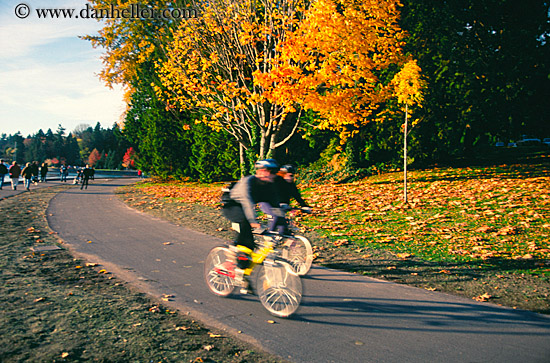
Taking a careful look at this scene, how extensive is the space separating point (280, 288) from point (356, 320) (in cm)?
98

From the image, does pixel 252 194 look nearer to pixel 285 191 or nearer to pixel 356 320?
pixel 285 191

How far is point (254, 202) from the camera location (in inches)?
208

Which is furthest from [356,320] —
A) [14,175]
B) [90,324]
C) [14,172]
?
[14,172]

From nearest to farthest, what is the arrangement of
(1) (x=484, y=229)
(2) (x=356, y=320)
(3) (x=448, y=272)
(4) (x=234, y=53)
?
(2) (x=356, y=320) < (3) (x=448, y=272) < (1) (x=484, y=229) < (4) (x=234, y=53)

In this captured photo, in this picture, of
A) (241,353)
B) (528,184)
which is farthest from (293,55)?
(241,353)

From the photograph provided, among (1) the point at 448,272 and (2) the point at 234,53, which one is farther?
(2) the point at 234,53

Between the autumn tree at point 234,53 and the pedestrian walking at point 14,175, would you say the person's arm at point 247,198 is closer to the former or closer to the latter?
the autumn tree at point 234,53

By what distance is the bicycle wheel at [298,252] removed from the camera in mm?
5504

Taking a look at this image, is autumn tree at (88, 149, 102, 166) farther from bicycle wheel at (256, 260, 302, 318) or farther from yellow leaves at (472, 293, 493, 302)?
→ yellow leaves at (472, 293, 493, 302)

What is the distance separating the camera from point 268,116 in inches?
722

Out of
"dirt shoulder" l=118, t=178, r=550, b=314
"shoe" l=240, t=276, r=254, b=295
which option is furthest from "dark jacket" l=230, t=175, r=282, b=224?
"dirt shoulder" l=118, t=178, r=550, b=314

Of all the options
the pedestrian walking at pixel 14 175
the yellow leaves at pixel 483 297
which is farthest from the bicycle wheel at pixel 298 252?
the pedestrian walking at pixel 14 175

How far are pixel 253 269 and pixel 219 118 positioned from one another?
15336 millimetres

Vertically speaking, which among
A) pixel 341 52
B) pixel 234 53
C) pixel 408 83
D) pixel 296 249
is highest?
pixel 234 53
